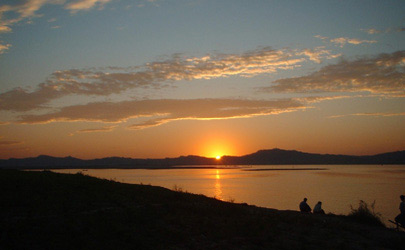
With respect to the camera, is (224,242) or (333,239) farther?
(333,239)

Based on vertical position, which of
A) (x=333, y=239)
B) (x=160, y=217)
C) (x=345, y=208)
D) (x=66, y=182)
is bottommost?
(x=345, y=208)

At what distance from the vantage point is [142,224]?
14.4 metres

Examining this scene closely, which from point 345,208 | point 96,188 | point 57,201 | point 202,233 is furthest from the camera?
point 345,208

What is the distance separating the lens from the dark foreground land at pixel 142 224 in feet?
39.9

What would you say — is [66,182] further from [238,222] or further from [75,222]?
[238,222]

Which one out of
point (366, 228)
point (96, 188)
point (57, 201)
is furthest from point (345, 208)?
point (57, 201)

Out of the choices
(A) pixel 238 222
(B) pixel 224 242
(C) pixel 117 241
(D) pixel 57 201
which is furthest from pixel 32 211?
(A) pixel 238 222

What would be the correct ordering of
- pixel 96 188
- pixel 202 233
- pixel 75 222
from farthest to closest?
pixel 96 188 < pixel 202 233 < pixel 75 222

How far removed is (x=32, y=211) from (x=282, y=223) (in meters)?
11.0

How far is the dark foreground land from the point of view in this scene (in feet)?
39.9

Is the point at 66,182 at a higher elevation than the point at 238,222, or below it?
higher

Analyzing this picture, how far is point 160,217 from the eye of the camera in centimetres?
1574

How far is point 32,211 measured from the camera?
14086 millimetres

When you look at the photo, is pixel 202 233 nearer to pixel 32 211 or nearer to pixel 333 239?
pixel 333 239
